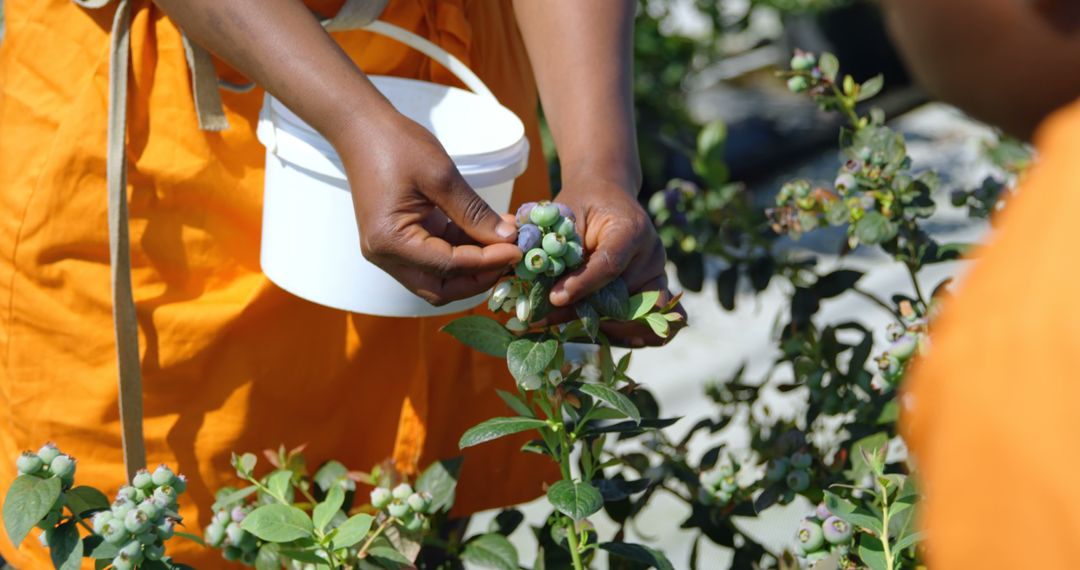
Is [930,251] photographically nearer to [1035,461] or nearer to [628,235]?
[628,235]

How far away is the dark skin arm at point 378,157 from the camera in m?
0.92

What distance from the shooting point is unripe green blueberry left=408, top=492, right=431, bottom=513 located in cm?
106

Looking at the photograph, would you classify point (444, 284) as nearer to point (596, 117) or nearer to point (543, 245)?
point (543, 245)

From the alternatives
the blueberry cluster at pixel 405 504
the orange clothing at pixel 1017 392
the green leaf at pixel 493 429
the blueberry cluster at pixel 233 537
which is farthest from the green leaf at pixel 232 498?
the orange clothing at pixel 1017 392

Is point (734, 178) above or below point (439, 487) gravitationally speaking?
below

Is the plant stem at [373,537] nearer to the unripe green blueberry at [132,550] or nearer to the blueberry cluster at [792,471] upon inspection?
the unripe green blueberry at [132,550]

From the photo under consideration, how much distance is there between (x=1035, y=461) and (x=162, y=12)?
35.4 inches

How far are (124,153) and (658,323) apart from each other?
50cm

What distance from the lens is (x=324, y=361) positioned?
1.22 m

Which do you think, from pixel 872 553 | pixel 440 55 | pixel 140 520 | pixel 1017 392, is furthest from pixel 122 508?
pixel 1017 392

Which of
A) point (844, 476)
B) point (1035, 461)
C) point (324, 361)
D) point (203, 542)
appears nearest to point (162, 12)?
point (324, 361)

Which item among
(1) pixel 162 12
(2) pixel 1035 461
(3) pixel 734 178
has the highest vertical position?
(2) pixel 1035 461

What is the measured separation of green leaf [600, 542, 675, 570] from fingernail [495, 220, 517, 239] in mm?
281

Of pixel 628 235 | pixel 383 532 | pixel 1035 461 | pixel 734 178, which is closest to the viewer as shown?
pixel 1035 461
